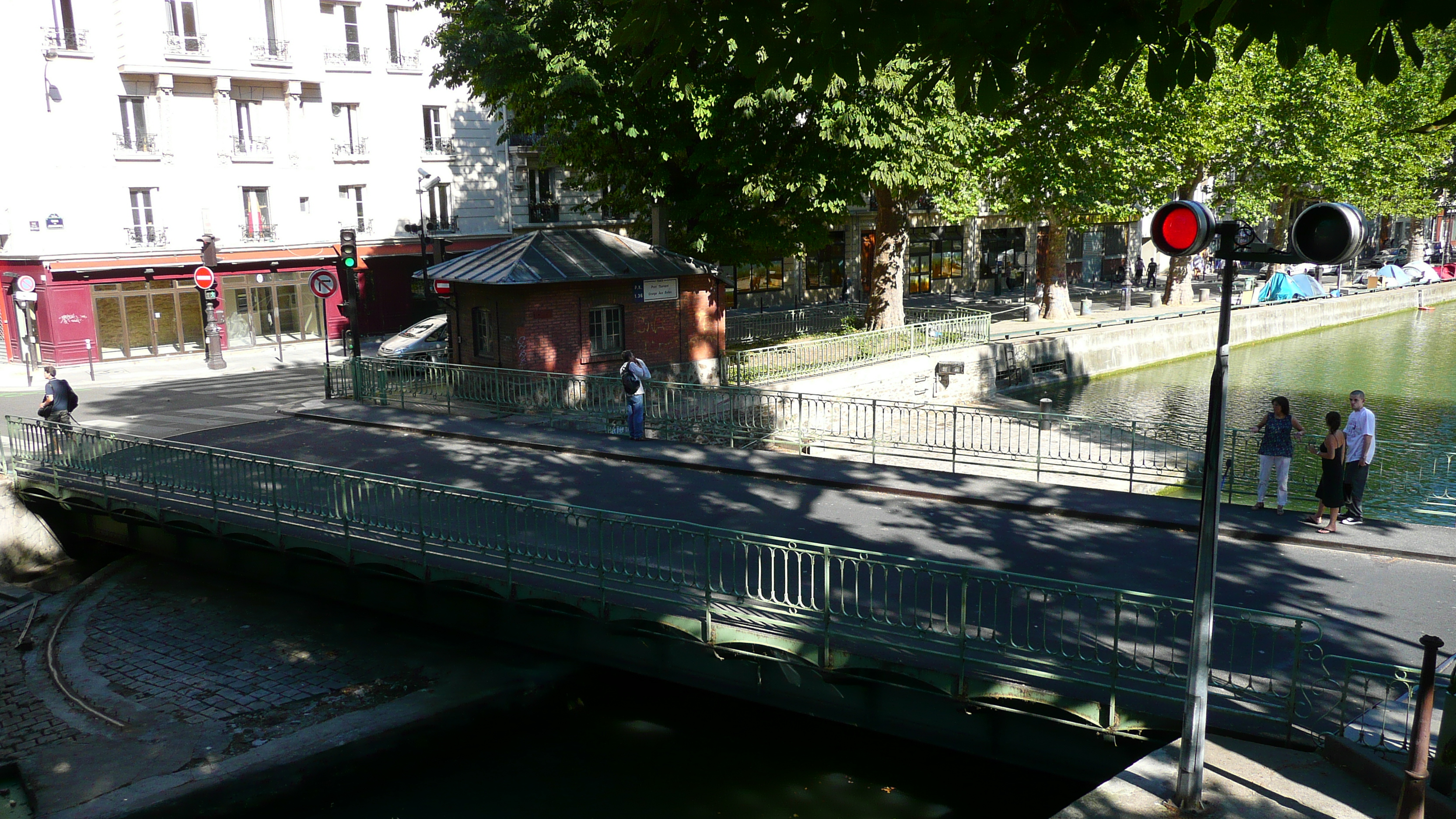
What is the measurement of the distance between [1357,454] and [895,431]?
11199 millimetres

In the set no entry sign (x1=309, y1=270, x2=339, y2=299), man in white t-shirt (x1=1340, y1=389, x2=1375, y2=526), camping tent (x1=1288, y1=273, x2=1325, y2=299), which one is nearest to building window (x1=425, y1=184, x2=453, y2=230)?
no entry sign (x1=309, y1=270, x2=339, y2=299)

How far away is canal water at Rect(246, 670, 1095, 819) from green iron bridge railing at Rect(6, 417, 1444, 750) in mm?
1657

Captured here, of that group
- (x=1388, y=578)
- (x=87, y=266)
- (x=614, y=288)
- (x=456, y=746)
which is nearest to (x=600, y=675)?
(x=456, y=746)

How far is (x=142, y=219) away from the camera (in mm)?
33625

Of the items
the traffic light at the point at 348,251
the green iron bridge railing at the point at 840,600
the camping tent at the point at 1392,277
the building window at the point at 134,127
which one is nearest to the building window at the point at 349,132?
the building window at the point at 134,127

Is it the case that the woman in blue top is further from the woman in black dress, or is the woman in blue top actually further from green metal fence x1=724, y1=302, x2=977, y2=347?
green metal fence x1=724, y1=302, x2=977, y2=347

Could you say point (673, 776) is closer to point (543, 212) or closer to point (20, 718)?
point (20, 718)

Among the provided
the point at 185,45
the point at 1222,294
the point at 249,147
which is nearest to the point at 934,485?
the point at 1222,294

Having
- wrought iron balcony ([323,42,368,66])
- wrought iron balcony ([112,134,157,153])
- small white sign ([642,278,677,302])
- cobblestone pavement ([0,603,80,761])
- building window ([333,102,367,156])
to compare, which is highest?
wrought iron balcony ([323,42,368,66])

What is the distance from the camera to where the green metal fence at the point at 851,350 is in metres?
24.7

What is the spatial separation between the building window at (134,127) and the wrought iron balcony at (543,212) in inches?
549

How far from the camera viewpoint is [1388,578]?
11055mm

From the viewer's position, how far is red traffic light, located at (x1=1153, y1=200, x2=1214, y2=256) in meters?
6.31

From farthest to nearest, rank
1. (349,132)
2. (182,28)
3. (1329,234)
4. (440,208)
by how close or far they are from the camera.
Result: (440,208)
(349,132)
(182,28)
(1329,234)
